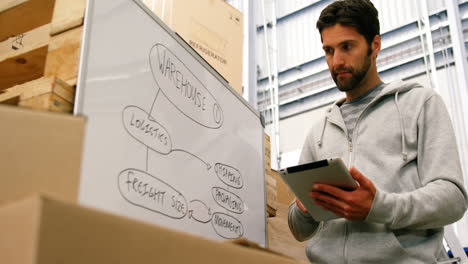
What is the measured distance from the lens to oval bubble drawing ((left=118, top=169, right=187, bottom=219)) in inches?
41.0

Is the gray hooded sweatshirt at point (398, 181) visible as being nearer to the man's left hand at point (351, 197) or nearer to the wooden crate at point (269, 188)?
the man's left hand at point (351, 197)

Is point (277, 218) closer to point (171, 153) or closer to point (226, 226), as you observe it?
point (226, 226)

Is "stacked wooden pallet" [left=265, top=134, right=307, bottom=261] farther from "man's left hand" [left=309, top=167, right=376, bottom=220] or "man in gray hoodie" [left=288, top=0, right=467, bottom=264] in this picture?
"man's left hand" [left=309, top=167, right=376, bottom=220]

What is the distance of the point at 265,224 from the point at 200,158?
1.65 feet

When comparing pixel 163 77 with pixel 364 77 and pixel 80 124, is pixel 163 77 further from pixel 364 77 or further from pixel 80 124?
pixel 364 77

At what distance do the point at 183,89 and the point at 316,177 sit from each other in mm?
433

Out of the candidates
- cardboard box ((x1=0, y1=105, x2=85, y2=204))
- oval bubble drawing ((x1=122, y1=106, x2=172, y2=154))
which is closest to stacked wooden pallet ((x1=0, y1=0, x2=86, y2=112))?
oval bubble drawing ((x1=122, y1=106, x2=172, y2=154))

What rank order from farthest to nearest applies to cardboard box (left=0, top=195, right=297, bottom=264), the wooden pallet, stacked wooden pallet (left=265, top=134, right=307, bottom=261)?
1. stacked wooden pallet (left=265, top=134, right=307, bottom=261)
2. the wooden pallet
3. cardboard box (left=0, top=195, right=297, bottom=264)

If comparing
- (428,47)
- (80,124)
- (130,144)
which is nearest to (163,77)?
(130,144)

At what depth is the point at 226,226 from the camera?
142 cm

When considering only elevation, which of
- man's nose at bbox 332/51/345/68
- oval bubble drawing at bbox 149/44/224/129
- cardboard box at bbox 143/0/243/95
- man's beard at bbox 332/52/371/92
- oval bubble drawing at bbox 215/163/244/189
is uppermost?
cardboard box at bbox 143/0/243/95

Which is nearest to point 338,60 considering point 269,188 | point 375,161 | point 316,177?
point 375,161

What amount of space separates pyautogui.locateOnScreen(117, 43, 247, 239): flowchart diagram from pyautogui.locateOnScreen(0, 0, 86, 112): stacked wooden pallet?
0.53ft

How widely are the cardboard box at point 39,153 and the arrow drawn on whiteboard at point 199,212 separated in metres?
0.58
